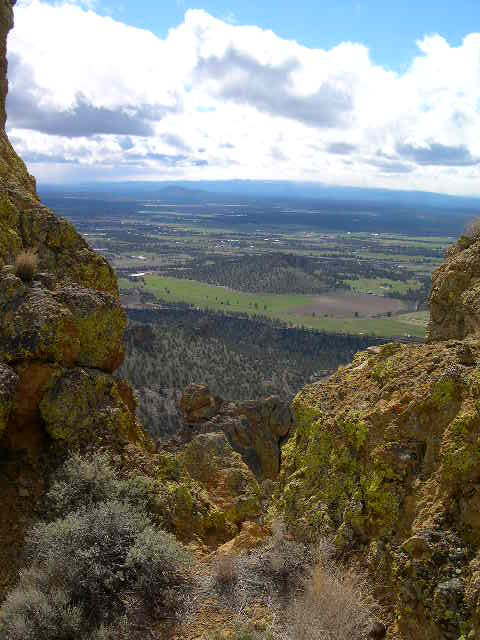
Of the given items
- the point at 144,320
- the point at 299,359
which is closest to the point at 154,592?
the point at 299,359

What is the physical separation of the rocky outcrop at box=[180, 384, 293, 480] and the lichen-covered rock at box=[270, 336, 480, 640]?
48.6 feet

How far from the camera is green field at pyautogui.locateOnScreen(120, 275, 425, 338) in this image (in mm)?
101000

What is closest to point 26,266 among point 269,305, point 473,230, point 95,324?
point 95,324

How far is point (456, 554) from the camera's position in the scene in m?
5.71

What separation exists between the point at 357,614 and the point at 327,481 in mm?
1959

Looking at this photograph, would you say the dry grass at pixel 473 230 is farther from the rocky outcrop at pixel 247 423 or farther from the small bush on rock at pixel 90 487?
the rocky outcrop at pixel 247 423

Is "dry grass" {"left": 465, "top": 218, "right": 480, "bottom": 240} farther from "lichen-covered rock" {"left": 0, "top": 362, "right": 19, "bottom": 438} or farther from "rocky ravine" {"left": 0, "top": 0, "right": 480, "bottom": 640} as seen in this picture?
"lichen-covered rock" {"left": 0, "top": 362, "right": 19, "bottom": 438}

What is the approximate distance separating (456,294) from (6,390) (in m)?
8.12

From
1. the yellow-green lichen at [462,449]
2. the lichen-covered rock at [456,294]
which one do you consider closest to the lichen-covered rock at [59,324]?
the yellow-green lichen at [462,449]

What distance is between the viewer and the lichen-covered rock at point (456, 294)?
9.95 meters

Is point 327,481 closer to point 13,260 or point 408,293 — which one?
point 13,260

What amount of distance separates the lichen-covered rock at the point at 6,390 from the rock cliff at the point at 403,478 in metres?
4.35

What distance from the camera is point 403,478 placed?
6.77m

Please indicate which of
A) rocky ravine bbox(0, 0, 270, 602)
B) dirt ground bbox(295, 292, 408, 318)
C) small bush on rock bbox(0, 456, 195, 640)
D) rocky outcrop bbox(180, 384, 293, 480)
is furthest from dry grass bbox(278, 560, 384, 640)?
dirt ground bbox(295, 292, 408, 318)
